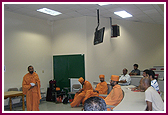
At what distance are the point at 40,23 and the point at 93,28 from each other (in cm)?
254

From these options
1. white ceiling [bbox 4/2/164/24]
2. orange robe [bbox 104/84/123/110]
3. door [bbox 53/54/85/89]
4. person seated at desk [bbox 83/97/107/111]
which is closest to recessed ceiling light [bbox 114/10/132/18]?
white ceiling [bbox 4/2/164/24]

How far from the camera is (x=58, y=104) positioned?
25.2ft

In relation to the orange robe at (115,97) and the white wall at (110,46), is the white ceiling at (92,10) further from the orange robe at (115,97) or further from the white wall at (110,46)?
the orange robe at (115,97)

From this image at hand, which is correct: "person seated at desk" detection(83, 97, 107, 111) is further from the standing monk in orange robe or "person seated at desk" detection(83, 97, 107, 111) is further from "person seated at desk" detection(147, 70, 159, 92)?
the standing monk in orange robe

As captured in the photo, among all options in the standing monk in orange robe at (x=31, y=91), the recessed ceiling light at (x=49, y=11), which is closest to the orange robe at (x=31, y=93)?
the standing monk in orange robe at (x=31, y=91)

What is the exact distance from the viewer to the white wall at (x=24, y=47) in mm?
7290

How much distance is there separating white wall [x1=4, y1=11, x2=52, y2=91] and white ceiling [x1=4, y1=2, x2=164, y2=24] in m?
0.44

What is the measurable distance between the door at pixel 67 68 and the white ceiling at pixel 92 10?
1.94 m

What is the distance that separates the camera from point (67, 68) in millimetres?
8852

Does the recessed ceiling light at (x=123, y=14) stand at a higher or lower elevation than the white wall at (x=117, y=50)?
higher

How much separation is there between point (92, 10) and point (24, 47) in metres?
3.29

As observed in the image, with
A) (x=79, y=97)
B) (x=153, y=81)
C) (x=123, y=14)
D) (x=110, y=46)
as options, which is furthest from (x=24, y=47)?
(x=153, y=81)

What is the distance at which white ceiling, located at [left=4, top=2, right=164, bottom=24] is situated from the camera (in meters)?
6.38

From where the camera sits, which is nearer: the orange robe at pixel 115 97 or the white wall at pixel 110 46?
the orange robe at pixel 115 97
